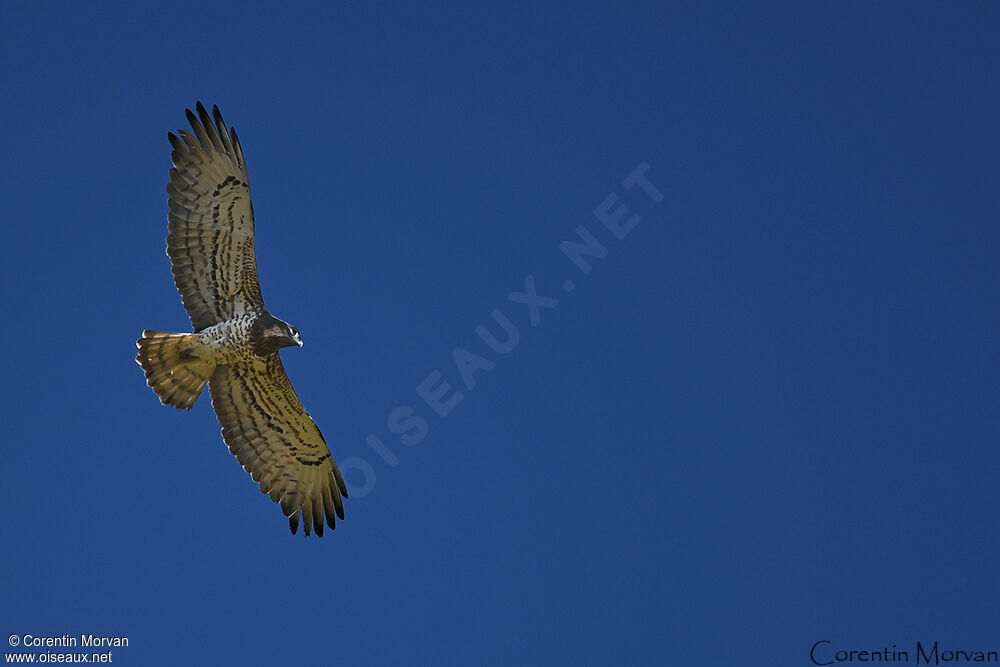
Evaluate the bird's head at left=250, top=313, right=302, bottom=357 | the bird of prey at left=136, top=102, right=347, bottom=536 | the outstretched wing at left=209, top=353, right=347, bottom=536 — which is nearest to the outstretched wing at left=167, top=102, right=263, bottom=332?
the bird of prey at left=136, top=102, right=347, bottom=536

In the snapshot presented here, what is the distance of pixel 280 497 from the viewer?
16422 mm

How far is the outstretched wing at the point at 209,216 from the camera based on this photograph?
14945mm

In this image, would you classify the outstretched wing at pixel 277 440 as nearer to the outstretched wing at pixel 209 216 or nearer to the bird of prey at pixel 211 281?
the bird of prey at pixel 211 281

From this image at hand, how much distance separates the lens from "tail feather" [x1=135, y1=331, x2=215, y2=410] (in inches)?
588

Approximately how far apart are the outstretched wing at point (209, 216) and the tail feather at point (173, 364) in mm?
438

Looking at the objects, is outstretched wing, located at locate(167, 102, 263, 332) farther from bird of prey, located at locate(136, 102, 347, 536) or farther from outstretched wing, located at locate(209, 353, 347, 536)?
outstretched wing, located at locate(209, 353, 347, 536)

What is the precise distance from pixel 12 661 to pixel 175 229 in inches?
259

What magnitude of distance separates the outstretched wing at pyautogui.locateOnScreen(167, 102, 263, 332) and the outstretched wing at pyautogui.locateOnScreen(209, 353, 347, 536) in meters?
1.06

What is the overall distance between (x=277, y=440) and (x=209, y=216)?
9.74 feet

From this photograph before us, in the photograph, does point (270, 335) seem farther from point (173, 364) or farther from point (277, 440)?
point (277, 440)

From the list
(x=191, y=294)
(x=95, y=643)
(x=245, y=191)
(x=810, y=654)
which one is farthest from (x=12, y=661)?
(x=810, y=654)

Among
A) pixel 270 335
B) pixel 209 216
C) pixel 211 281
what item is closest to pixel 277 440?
pixel 270 335

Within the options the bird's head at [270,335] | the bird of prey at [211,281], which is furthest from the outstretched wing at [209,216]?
the bird's head at [270,335]

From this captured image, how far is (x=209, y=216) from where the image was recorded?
15.0m
